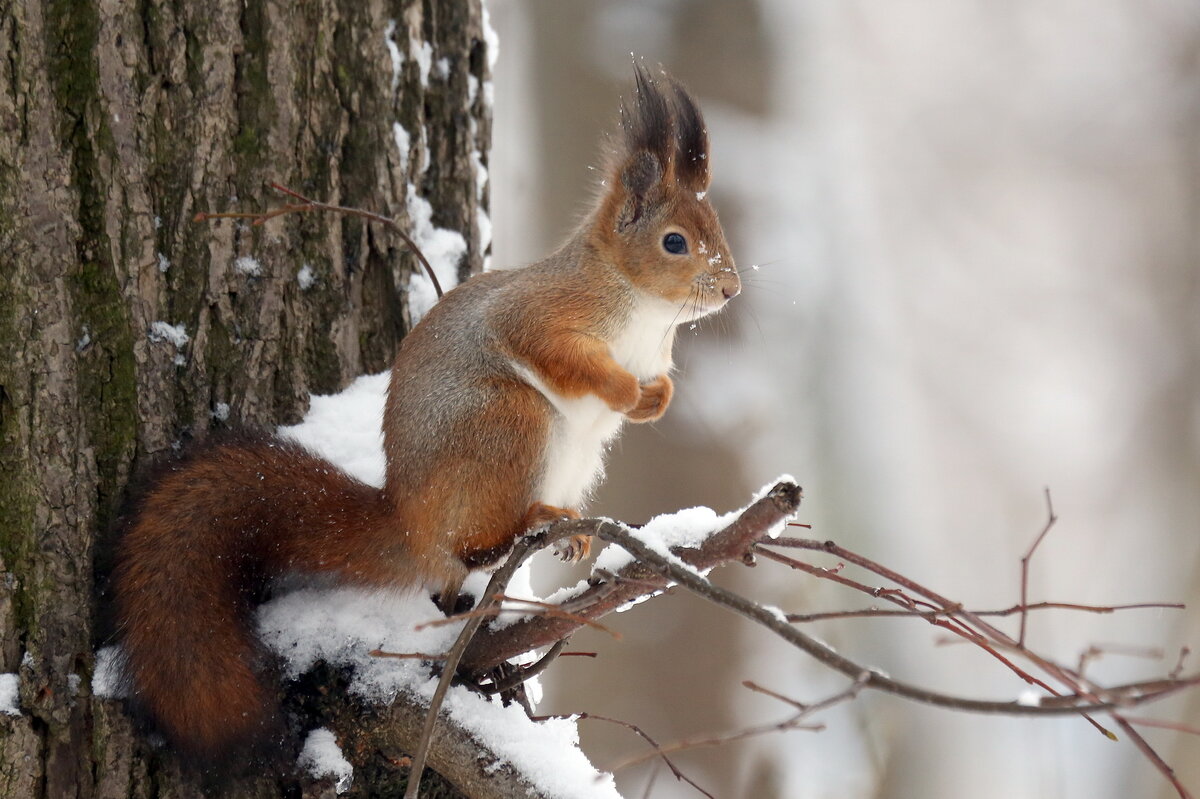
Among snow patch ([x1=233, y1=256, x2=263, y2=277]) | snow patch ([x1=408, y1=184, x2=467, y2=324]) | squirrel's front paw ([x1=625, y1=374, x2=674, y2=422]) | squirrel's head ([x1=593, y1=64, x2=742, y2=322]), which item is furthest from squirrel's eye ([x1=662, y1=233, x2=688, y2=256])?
snow patch ([x1=233, y1=256, x2=263, y2=277])

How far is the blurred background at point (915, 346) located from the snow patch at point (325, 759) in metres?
1.41

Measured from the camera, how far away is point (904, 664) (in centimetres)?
384

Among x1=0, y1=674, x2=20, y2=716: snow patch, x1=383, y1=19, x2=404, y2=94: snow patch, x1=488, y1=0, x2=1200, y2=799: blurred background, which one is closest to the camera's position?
x1=0, y1=674, x2=20, y2=716: snow patch

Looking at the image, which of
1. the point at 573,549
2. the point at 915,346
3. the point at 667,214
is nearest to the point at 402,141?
the point at 667,214

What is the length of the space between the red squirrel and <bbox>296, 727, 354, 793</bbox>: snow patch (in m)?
0.08

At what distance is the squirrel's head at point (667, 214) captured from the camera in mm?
1628

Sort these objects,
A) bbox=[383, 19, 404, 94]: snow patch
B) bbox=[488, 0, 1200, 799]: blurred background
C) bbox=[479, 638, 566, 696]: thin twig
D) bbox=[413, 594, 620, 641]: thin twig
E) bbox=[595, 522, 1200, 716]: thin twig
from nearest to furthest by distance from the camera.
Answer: bbox=[595, 522, 1200, 716]: thin twig, bbox=[413, 594, 620, 641]: thin twig, bbox=[479, 638, 566, 696]: thin twig, bbox=[383, 19, 404, 94]: snow patch, bbox=[488, 0, 1200, 799]: blurred background

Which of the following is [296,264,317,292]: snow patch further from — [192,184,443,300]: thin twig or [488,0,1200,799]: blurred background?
[488,0,1200,799]: blurred background

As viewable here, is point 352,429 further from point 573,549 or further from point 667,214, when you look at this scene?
point 667,214

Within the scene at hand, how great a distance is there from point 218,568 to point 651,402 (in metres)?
0.63

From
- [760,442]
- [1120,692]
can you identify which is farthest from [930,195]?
[1120,692]

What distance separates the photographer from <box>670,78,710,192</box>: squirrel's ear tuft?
1.58m

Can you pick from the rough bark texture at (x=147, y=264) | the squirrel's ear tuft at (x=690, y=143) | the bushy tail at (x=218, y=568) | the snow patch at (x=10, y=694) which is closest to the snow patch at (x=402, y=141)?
the rough bark texture at (x=147, y=264)

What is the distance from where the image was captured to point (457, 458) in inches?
54.1
